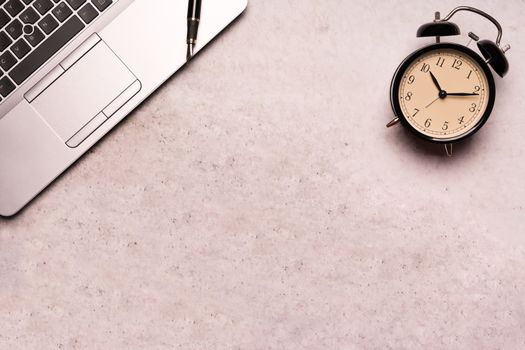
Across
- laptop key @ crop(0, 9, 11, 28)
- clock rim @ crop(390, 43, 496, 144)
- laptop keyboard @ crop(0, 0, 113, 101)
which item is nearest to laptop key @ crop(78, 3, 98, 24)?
laptop keyboard @ crop(0, 0, 113, 101)

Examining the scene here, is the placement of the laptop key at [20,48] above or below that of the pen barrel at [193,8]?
above

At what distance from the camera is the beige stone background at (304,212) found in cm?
97

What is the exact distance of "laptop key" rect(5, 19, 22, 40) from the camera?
2.87 feet

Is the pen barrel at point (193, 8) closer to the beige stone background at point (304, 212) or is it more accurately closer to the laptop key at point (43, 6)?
the beige stone background at point (304, 212)

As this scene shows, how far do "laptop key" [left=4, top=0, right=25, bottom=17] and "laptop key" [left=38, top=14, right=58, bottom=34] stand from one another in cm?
3

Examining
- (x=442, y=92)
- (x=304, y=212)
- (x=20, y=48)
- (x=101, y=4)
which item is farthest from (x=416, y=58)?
(x=20, y=48)

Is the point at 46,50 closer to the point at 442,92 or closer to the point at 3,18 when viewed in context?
the point at 3,18

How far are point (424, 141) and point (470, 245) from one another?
0.19 m

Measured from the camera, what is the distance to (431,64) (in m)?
0.92

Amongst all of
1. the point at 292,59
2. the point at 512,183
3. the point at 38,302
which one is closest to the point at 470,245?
the point at 512,183

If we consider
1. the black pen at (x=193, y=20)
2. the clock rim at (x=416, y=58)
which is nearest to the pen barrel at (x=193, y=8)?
the black pen at (x=193, y=20)

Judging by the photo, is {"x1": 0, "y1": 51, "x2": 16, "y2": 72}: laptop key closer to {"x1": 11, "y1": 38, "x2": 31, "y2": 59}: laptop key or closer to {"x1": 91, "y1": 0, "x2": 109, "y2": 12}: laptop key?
{"x1": 11, "y1": 38, "x2": 31, "y2": 59}: laptop key

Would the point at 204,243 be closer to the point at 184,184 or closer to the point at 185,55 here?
the point at 184,184

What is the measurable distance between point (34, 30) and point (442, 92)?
63 cm
